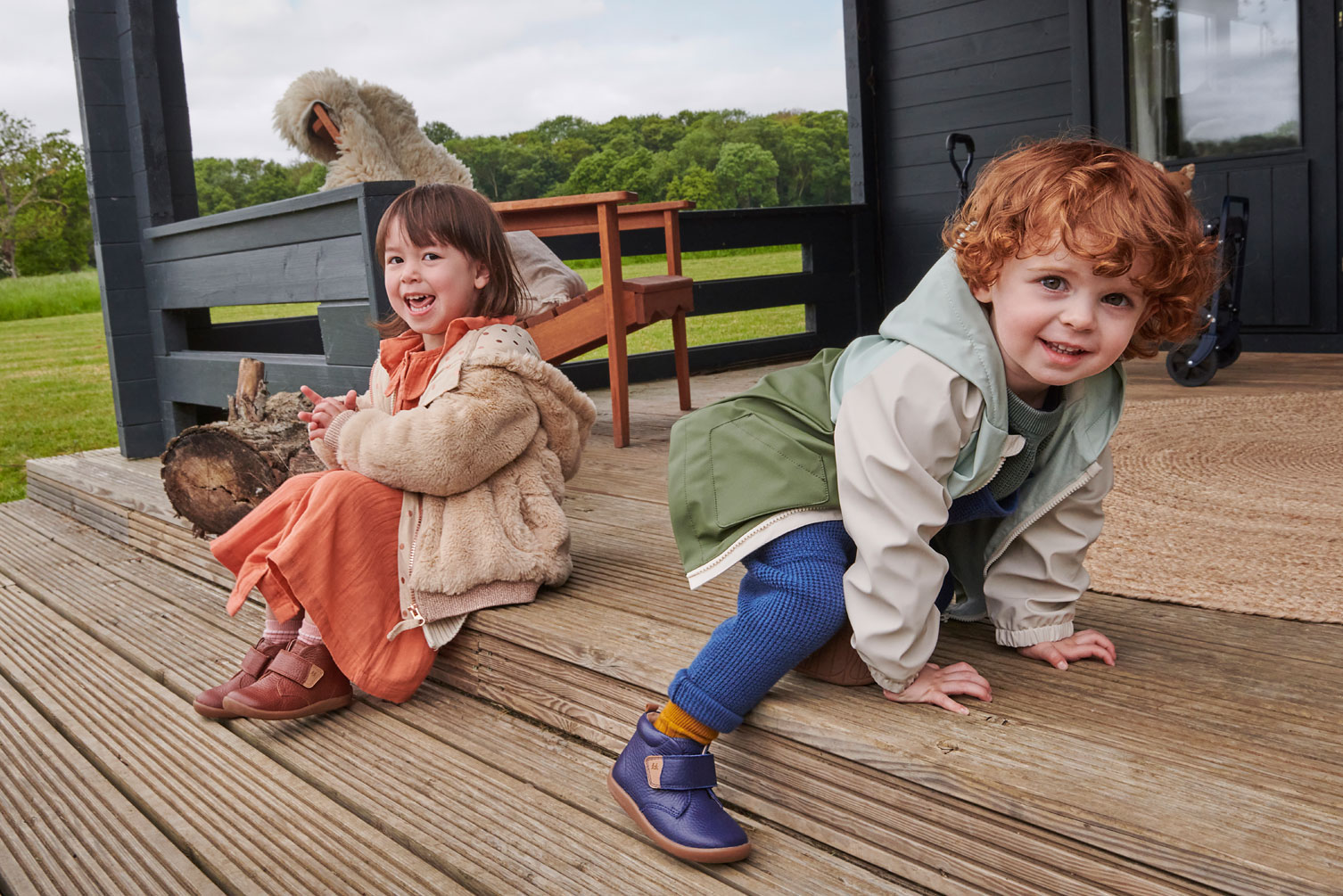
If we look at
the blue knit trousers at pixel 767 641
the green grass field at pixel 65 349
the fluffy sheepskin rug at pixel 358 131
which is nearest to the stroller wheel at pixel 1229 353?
the fluffy sheepskin rug at pixel 358 131

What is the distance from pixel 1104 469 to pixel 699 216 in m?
3.81

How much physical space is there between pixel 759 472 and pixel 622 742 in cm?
46

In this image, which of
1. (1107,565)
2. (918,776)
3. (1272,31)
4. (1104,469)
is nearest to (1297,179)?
(1272,31)

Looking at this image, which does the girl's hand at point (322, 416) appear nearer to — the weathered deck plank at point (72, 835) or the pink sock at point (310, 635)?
the pink sock at point (310, 635)

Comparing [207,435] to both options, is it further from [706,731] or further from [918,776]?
[918,776]

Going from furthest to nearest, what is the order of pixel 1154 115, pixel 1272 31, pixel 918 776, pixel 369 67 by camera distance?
pixel 369 67, pixel 1154 115, pixel 1272 31, pixel 918 776

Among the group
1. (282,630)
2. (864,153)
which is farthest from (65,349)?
(282,630)

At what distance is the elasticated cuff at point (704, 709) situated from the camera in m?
1.20

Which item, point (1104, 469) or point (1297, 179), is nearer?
point (1104, 469)

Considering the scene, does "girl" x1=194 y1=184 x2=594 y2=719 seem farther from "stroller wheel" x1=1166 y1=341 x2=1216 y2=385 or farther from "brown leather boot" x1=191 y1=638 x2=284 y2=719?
"stroller wheel" x1=1166 y1=341 x2=1216 y2=385

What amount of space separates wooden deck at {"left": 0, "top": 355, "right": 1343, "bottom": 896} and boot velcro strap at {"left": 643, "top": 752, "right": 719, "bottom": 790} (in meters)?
0.09

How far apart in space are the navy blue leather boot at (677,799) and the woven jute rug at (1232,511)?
2.48ft

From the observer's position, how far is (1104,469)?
1.30m

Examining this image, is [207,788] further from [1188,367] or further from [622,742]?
[1188,367]
